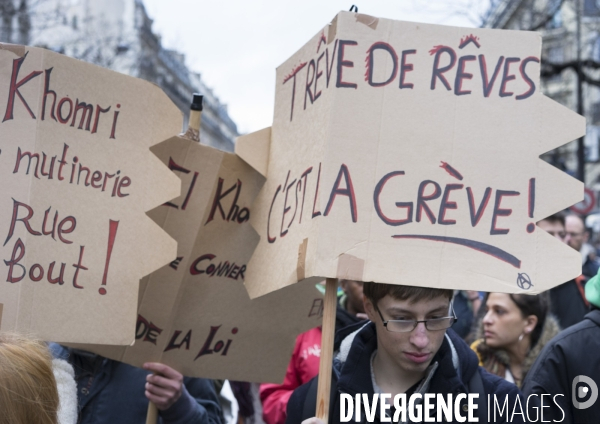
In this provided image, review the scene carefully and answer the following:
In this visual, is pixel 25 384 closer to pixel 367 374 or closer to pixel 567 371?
pixel 367 374

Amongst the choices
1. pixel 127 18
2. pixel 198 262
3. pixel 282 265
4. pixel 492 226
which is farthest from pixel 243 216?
pixel 127 18

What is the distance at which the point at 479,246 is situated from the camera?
6.88ft

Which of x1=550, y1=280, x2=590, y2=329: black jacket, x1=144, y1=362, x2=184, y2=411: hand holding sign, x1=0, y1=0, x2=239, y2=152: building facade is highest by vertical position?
x1=0, y1=0, x2=239, y2=152: building facade

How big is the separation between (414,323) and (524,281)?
1.20ft

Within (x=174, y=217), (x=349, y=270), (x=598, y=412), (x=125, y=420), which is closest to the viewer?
(x=349, y=270)

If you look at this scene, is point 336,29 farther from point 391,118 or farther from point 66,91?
point 66,91

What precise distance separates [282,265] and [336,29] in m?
0.75

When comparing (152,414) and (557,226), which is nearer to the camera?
(152,414)

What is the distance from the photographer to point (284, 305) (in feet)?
9.52

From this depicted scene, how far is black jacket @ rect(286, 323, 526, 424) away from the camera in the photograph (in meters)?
2.23

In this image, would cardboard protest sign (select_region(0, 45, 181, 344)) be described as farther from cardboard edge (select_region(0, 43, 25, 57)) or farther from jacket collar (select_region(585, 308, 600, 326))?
jacket collar (select_region(585, 308, 600, 326))

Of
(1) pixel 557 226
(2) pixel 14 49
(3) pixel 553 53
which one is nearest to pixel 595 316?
(2) pixel 14 49

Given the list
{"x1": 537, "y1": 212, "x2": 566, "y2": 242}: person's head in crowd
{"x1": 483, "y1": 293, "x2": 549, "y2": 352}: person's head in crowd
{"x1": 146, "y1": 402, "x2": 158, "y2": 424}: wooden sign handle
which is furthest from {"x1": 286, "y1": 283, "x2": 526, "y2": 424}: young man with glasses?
{"x1": 537, "y1": 212, "x2": 566, "y2": 242}: person's head in crowd

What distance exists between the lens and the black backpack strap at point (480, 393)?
2.18 meters
